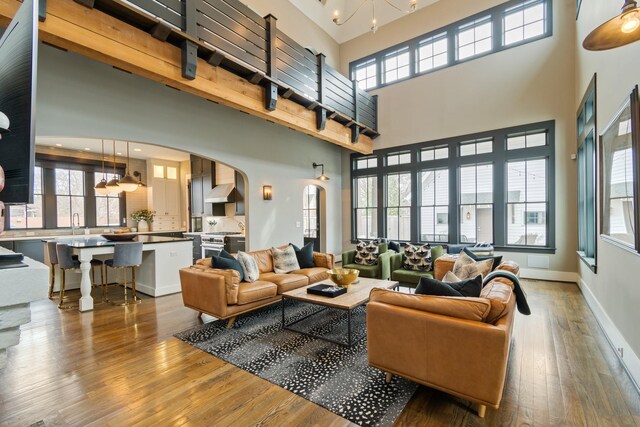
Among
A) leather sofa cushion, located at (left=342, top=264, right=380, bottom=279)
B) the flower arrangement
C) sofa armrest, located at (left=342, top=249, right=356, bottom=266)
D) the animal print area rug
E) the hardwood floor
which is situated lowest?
the hardwood floor

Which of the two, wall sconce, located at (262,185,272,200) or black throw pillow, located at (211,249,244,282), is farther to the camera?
wall sconce, located at (262,185,272,200)

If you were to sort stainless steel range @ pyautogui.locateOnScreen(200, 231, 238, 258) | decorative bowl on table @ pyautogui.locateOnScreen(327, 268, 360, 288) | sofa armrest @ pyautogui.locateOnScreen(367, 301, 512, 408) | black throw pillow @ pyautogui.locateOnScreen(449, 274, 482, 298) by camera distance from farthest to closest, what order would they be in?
stainless steel range @ pyautogui.locateOnScreen(200, 231, 238, 258) < decorative bowl on table @ pyautogui.locateOnScreen(327, 268, 360, 288) < black throw pillow @ pyautogui.locateOnScreen(449, 274, 482, 298) < sofa armrest @ pyautogui.locateOnScreen(367, 301, 512, 408)

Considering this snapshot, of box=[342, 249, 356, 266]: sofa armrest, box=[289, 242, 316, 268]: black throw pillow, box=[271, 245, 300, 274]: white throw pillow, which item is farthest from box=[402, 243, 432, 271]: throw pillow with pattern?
box=[271, 245, 300, 274]: white throw pillow

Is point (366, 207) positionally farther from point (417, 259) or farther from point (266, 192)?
point (417, 259)

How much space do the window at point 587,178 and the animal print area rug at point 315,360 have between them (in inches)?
140

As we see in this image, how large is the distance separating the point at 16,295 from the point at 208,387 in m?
1.91

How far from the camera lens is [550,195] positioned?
229 inches

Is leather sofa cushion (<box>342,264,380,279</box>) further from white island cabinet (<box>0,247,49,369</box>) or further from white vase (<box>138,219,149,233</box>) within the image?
white vase (<box>138,219,149,233</box>)

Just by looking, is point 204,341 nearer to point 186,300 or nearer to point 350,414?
point 186,300

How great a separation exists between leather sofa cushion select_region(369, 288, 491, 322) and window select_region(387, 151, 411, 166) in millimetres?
5833

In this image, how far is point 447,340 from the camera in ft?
6.68

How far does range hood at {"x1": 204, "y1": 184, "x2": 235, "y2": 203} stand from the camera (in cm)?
738

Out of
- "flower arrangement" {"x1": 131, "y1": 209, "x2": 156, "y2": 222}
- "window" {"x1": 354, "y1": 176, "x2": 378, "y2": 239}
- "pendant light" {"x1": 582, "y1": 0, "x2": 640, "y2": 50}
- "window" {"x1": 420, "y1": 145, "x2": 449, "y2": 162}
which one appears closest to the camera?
"pendant light" {"x1": 582, "y1": 0, "x2": 640, "y2": 50}

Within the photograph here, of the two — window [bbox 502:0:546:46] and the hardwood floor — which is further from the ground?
window [bbox 502:0:546:46]
